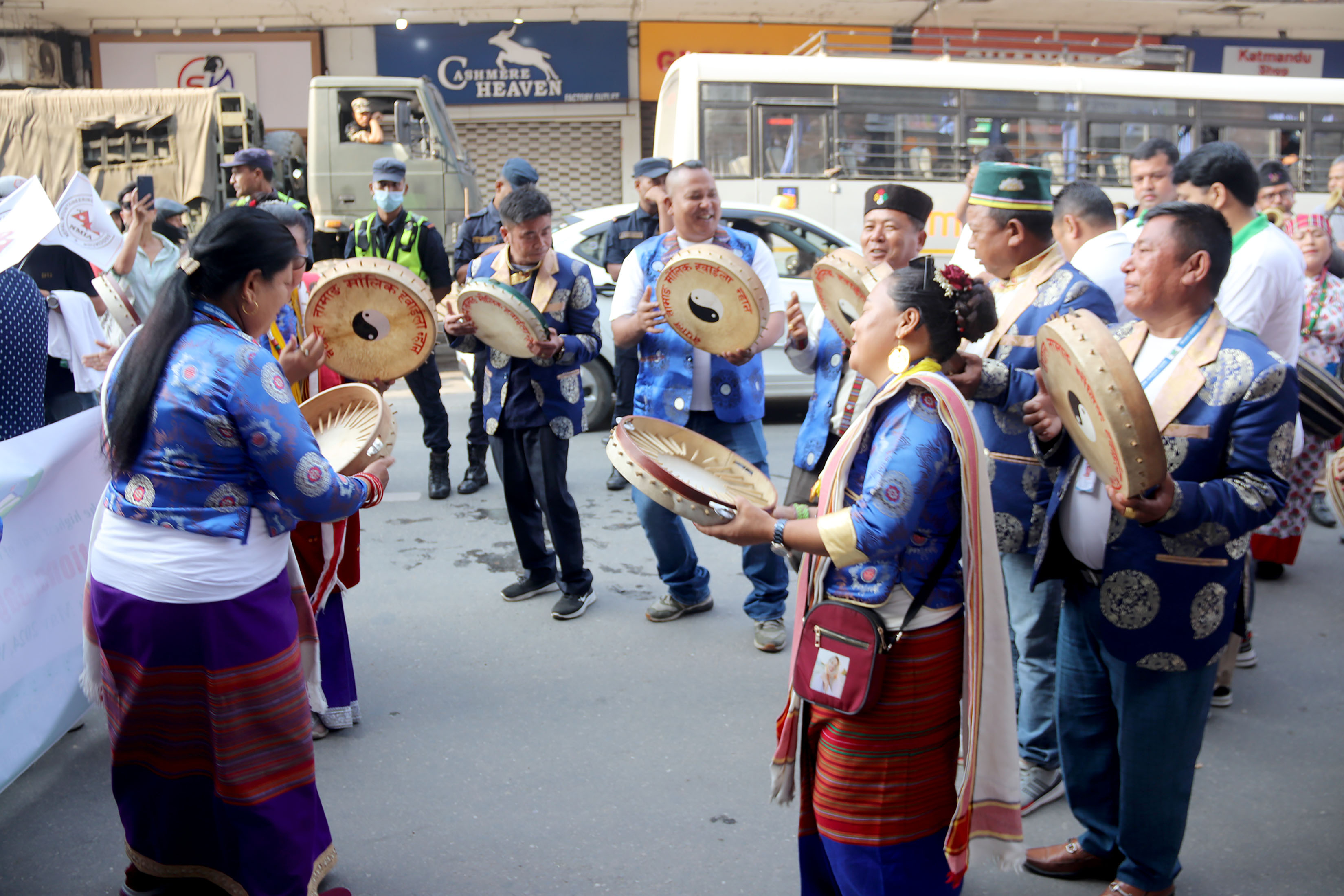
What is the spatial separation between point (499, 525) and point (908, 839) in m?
4.00

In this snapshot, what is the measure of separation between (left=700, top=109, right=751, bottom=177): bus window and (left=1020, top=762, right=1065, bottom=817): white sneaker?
8835 mm

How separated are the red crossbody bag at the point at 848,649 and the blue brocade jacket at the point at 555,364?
7.70 feet

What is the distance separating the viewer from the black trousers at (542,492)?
4230 millimetres

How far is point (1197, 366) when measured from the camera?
7.04 feet

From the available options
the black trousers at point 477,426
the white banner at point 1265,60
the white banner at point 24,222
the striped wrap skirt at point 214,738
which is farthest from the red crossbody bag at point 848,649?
the white banner at point 1265,60

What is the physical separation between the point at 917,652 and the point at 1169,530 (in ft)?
2.05

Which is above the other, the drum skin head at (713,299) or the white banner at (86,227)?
the white banner at (86,227)

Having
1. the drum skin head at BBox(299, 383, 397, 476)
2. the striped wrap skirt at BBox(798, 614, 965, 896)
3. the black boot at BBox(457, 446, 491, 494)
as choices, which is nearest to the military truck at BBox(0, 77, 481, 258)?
the black boot at BBox(457, 446, 491, 494)

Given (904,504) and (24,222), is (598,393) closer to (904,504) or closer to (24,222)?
(24,222)

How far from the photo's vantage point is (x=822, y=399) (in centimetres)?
352

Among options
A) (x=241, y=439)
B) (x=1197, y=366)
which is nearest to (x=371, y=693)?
(x=241, y=439)

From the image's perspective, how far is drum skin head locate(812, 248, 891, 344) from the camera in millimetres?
3164

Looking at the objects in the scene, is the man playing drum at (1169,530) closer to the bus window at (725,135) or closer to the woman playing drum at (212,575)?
the woman playing drum at (212,575)

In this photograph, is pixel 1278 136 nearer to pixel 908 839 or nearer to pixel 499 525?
pixel 499 525
